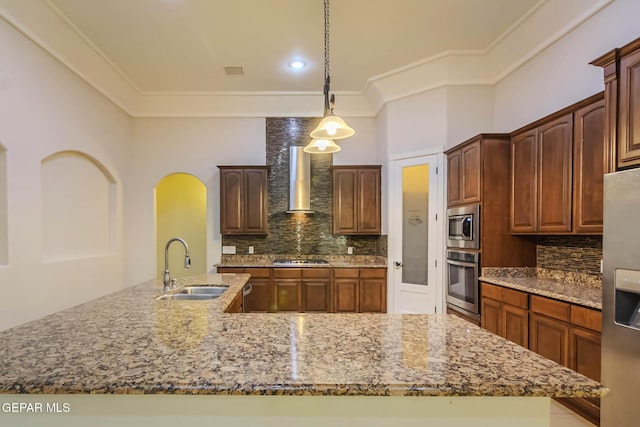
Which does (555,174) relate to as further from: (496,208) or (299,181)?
(299,181)

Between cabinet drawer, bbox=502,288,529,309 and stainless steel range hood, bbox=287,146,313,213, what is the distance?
9.38 ft

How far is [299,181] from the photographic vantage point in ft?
16.0

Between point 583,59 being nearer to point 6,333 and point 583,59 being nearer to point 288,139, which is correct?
point 288,139

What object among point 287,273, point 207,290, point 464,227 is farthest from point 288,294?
point 464,227

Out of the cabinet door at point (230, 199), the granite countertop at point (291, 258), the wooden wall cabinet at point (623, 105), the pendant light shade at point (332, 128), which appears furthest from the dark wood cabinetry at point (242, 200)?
the wooden wall cabinet at point (623, 105)

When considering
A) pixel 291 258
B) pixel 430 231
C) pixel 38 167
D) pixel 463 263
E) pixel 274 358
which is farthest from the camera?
pixel 291 258

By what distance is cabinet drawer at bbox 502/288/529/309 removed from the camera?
265 centimetres

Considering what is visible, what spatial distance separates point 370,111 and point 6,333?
4.78 meters

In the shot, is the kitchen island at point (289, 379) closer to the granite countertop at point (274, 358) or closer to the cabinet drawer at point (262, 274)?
the granite countertop at point (274, 358)

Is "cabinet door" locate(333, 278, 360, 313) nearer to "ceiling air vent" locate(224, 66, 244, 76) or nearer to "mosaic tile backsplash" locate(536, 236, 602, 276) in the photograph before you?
"mosaic tile backsplash" locate(536, 236, 602, 276)

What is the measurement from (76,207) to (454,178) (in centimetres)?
A: 464

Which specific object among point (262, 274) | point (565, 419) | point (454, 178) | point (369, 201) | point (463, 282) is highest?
point (454, 178)

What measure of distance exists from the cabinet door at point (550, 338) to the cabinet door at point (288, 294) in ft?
9.18

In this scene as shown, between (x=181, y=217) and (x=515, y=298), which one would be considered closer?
(x=515, y=298)
